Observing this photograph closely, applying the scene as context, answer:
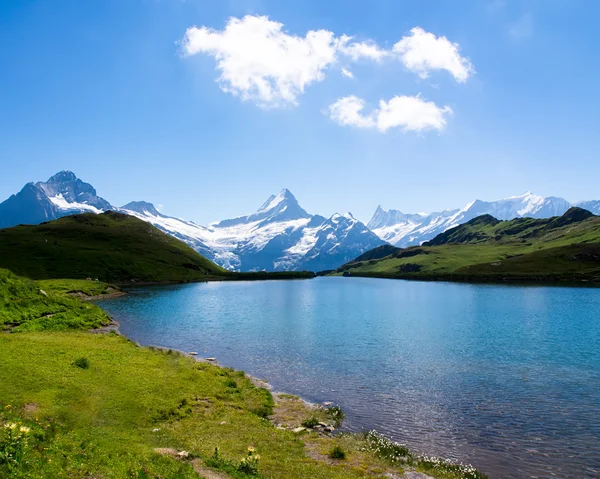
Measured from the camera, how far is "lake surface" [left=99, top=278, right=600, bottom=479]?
32.8m

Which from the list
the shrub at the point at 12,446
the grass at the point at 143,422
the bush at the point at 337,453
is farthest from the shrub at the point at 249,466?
the shrub at the point at 12,446

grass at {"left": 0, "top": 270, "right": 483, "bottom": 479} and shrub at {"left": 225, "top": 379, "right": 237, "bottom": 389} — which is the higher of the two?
grass at {"left": 0, "top": 270, "right": 483, "bottom": 479}

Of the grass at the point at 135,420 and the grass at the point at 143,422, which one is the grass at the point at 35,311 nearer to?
the grass at the point at 143,422

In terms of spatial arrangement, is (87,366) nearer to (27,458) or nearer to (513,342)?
(27,458)

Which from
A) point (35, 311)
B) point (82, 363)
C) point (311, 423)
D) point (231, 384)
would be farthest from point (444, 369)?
point (35, 311)

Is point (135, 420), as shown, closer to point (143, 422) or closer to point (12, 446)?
point (143, 422)

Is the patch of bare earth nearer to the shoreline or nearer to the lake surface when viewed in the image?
the shoreline

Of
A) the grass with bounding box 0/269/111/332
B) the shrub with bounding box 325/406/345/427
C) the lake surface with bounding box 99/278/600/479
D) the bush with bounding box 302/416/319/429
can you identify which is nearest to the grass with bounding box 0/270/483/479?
the shrub with bounding box 325/406/345/427

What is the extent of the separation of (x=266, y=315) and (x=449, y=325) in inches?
1970

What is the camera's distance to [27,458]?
16.4 metres

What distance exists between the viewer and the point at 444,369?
5541cm

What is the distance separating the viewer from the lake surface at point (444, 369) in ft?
107

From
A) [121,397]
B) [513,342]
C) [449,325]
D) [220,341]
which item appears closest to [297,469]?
[121,397]

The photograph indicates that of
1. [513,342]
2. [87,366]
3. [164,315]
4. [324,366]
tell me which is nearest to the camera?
[87,366]
